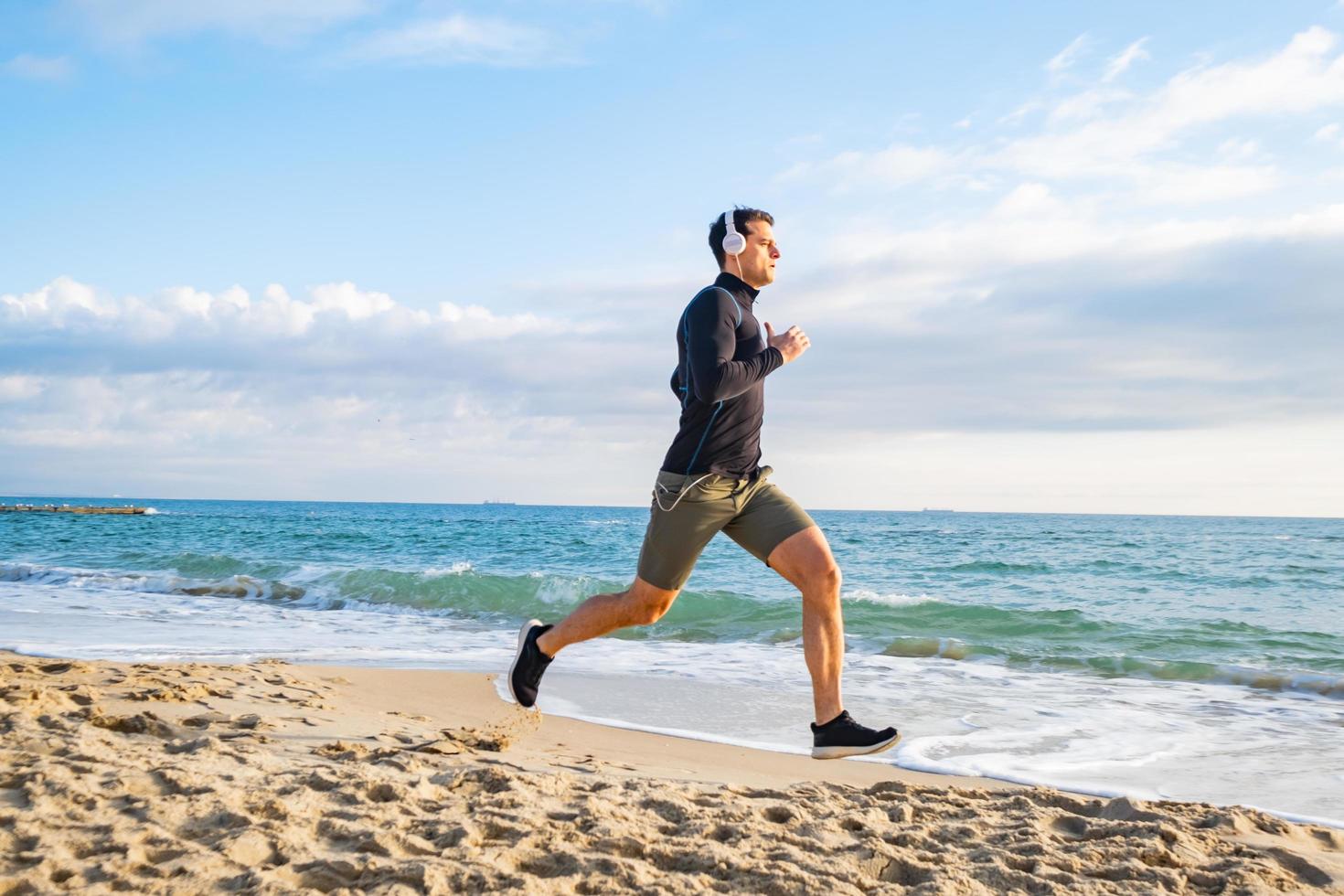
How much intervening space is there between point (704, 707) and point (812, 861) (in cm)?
374

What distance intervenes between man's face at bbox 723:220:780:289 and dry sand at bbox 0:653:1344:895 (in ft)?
6.62

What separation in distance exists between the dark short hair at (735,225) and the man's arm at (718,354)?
293mm

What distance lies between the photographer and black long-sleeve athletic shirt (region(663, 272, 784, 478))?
3885mm

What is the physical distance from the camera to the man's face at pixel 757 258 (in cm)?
418

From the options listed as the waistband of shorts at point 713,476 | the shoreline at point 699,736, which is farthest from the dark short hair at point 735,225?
the shoreline at point 699,736

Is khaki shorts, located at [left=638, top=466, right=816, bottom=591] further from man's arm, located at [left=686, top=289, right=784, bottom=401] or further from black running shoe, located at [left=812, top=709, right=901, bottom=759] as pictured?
black running shoe, located at [left=812, top=709, right=901, bottom=759]

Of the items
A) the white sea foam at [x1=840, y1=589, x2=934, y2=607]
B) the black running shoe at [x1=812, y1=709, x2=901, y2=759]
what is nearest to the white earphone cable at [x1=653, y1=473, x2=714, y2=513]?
the black running shoe at [x1=812, y1=709, x2=901, y2=759]

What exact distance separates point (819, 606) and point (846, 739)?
1.68 feet

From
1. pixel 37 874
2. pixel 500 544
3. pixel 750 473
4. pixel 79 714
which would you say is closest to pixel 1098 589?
pixel 750 473

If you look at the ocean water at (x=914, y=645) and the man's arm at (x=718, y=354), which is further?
the ocean water at (x=914, y=645)

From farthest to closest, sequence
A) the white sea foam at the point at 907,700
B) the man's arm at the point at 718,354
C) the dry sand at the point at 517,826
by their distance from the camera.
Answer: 1. the white sea foam at the point at 907,700
2. the man's arm at the point at 718,354
3. the dry sand at the point at 517,826

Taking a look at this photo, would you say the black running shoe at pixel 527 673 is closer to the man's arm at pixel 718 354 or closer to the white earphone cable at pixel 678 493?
the white earphone cable at pixel 678 493

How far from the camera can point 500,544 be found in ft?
108

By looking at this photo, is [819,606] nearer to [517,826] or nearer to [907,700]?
[517,826]
